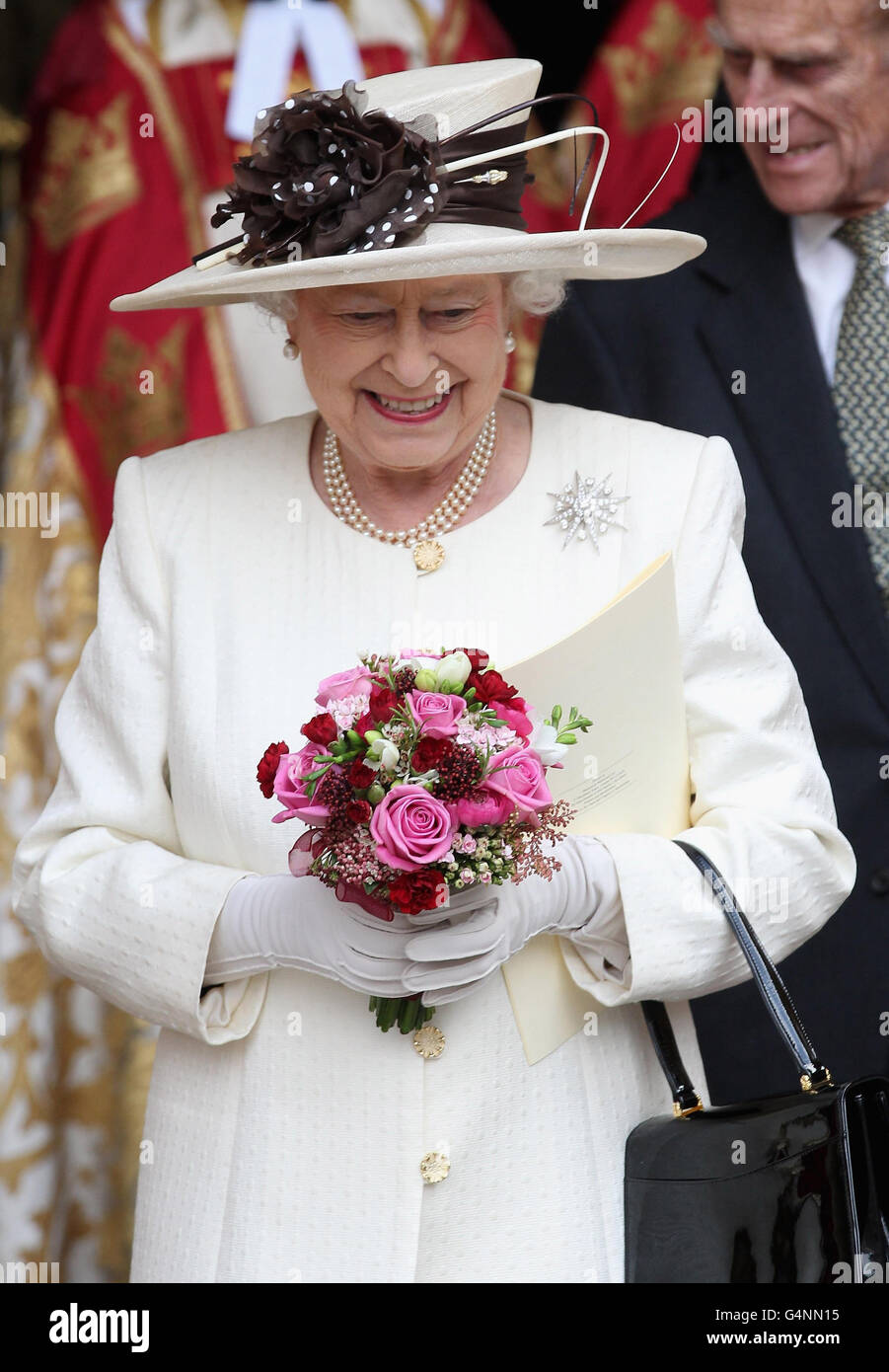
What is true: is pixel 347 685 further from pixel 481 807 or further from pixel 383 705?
pixel 481 807

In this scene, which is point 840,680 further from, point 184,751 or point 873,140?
point 184,751

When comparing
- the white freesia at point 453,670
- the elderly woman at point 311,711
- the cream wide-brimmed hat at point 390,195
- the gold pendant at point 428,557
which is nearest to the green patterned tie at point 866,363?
the elderly woman at point 311,711

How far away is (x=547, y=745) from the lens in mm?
1865

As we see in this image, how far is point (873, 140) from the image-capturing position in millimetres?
2867

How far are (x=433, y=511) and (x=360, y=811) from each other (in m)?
0.63

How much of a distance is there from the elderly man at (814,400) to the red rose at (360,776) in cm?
125

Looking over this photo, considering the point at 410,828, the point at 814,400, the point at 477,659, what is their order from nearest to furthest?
the point at 410,828, the point at 477,659, the point at 814,400

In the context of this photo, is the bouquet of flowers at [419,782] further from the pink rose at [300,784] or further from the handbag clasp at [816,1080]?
the handbag clasp at [816,1080]

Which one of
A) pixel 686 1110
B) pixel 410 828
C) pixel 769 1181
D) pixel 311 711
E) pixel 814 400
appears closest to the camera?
pixel 410 828

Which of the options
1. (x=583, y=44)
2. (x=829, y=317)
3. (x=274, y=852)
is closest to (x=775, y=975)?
(x=274, y=852)

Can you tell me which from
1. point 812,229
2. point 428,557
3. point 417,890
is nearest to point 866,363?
point 812,229

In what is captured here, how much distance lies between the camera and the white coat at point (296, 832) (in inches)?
83.5

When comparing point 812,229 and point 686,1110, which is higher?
point 812,229

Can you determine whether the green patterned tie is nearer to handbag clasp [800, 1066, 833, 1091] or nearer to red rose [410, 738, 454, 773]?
handbag clasp [800, 1066, 833, 1091]
